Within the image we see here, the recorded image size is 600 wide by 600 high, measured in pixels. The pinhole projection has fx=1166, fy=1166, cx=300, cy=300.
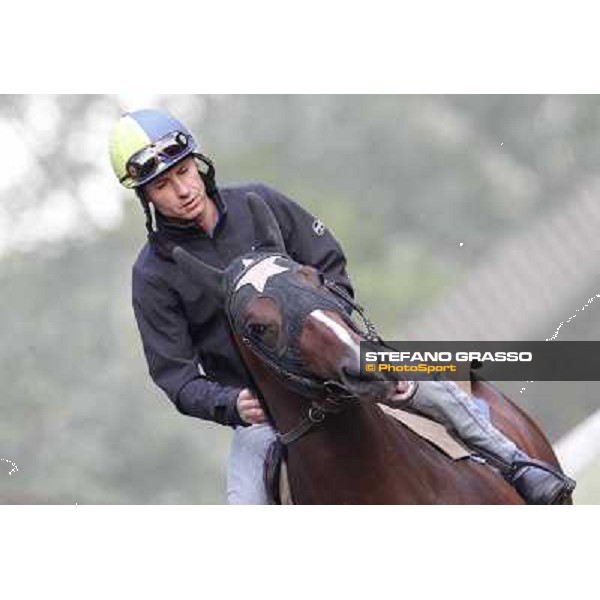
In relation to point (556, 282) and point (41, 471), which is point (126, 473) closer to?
point (41, 471)

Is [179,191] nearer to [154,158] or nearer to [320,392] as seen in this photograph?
[154,158]

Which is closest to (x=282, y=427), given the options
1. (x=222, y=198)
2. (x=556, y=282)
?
(x=222, y=198)

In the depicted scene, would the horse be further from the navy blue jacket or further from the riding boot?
the navy blue jacket

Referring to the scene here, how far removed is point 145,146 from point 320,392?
72 cm

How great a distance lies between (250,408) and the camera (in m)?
2.21

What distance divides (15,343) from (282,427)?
204cm

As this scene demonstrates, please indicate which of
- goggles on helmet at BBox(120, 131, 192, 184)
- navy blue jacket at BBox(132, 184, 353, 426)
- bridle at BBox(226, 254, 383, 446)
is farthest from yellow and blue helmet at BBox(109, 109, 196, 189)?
bridle at BBox(226, 254, 383, 446)

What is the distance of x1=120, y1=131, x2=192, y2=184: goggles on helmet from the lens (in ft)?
7.95

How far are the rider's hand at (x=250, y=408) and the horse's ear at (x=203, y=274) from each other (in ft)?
0.76

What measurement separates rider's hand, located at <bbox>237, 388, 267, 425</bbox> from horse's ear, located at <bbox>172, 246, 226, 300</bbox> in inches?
9.2

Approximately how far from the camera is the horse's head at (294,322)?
76.2 inches

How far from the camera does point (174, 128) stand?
247 centimetres

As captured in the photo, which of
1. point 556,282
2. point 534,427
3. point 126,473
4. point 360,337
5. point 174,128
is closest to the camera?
point 360,337

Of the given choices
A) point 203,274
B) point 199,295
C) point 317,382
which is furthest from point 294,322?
point 199,295
